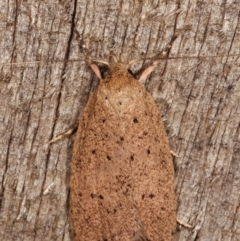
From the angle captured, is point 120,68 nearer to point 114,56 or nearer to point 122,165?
point 114,56

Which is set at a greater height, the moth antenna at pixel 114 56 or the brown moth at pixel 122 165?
the moth antenna at pixel 114 56

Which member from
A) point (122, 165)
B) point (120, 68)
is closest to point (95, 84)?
point (120, 68)

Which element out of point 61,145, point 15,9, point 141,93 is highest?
point 15,9

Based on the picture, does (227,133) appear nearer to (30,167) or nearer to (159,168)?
(159,168)

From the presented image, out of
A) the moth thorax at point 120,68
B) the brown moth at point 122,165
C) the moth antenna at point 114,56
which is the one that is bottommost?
the brown moth at point 122,165

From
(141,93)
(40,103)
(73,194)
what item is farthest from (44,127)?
(141,93)
